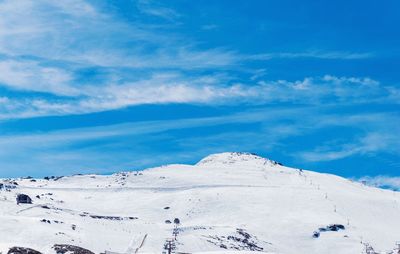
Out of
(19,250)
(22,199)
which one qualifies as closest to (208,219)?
(22,199)

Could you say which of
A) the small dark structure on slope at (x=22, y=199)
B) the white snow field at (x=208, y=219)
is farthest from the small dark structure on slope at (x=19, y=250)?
the small dark structure on slope at (x=22, y=199)

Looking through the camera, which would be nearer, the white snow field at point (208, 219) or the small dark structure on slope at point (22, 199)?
the white snow field at point (208, 219)

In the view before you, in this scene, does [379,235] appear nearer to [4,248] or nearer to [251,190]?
[251,190]

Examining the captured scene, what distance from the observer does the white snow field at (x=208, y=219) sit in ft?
349

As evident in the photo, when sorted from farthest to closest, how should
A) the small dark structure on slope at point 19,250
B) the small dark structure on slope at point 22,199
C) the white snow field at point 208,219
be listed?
1. the small dark structure on slope at point 22,199
2. the white snow field at point 208,219
3. the small dark structure on slope at point 19,250

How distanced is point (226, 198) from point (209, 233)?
45214 mm

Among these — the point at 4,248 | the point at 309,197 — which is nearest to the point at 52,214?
the point at 4,248

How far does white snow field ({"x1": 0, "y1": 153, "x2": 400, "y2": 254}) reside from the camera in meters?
106

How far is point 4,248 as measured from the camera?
6166 centimetres

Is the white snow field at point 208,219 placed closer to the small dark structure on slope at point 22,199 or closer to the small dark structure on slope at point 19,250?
the small dark structure on slope at point 22,199

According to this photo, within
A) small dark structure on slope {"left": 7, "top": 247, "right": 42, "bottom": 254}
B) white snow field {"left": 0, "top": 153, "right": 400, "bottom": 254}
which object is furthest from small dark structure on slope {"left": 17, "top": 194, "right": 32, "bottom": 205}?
small dark structure on slope {"left": 7, "top": 247, "right": 42, "bottom": 254}

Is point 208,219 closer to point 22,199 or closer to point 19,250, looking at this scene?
point 22,199

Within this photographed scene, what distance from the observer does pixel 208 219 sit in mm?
160500

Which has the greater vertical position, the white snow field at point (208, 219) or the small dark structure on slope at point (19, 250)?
the white snow field at point (208, 219)
